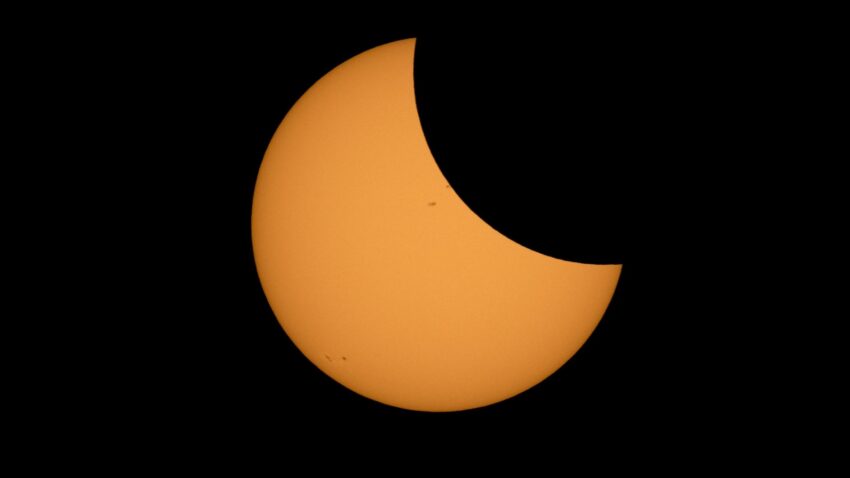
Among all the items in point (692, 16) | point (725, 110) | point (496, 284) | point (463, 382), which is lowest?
point (463, 382)

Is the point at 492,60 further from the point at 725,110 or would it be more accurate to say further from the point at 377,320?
the point at 377,320

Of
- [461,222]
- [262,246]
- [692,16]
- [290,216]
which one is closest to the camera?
[692,16]

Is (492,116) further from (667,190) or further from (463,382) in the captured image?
(463,382)

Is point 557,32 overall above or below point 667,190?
above

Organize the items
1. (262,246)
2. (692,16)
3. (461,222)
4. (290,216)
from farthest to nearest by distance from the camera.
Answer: (262,246) → (290,216) → (461,222) → (692,16)

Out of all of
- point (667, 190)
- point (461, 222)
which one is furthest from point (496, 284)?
point (667, 190)

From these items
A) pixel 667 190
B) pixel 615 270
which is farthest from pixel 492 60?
pixel 615 270

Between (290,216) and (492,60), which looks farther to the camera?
(290,216)
